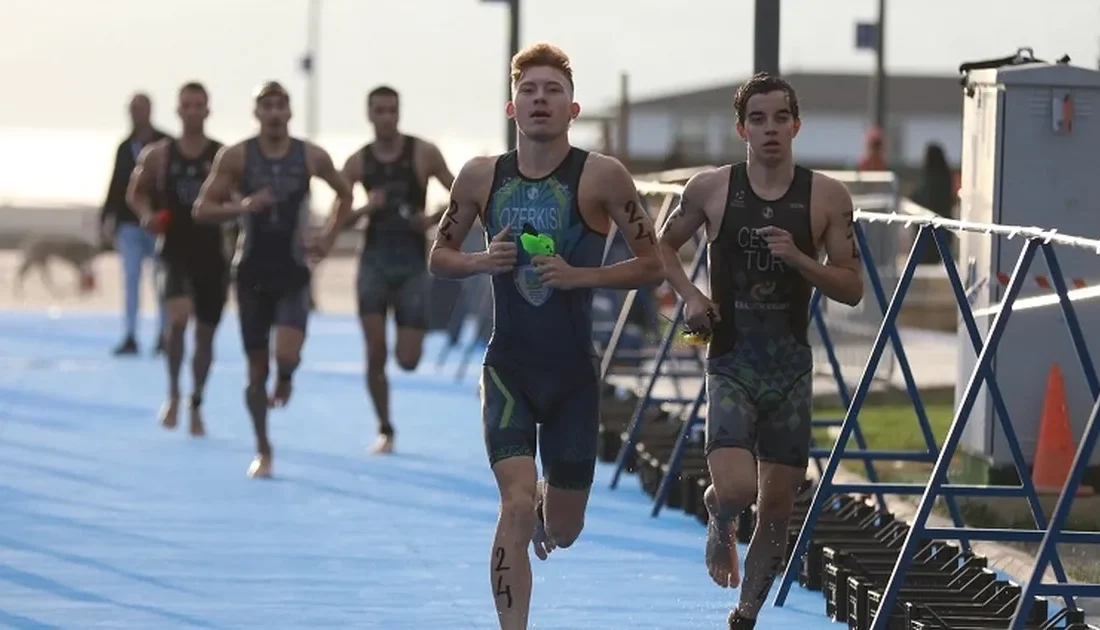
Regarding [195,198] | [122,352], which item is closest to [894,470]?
[195,198]

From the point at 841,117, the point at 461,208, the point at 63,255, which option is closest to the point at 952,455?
the point at 461,208

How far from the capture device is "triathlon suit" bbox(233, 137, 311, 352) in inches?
579

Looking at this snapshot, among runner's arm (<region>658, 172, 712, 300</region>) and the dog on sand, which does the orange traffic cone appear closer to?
runner's arm (<region>658, 172, 712, 300</region>)

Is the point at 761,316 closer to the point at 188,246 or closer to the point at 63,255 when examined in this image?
the point at 188,246

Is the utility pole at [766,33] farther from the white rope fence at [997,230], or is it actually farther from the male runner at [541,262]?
the male runner at [541,262]

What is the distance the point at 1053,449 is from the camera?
12.9 meters

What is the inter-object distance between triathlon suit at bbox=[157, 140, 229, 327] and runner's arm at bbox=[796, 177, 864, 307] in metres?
8.31

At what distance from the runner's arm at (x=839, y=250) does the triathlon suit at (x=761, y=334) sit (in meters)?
0.07

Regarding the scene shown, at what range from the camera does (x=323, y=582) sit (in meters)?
10.8

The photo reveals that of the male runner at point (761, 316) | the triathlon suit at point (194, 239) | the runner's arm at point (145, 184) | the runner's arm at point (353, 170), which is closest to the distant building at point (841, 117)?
the runner's arm at point (145, 184)

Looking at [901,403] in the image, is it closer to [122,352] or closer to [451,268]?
[122,352]

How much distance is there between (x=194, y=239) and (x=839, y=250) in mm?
8757

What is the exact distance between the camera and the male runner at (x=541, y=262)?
8625 mm

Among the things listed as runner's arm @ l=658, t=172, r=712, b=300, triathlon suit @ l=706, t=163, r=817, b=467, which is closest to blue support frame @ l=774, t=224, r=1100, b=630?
triathlon suit @ l=706, t=163, r=817, b=467
